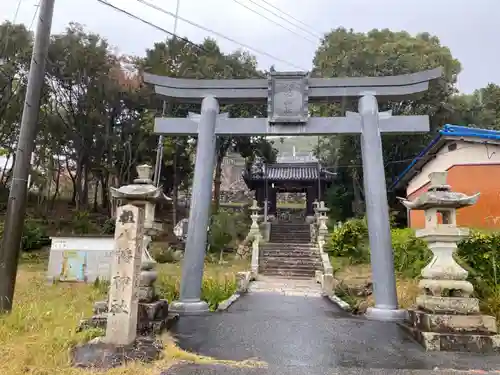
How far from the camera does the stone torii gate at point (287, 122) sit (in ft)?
26.5

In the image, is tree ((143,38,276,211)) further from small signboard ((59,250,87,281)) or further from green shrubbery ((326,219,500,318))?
small signboard ((59,250,87,281))

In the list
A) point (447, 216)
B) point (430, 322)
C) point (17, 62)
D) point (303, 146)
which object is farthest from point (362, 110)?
point (303, 146)

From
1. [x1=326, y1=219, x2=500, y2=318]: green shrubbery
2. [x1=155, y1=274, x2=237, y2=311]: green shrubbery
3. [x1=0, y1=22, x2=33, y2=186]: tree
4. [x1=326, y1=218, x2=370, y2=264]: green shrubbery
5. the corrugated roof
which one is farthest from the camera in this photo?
[x1=0, y1=22, x2=33, y2=186]: tree

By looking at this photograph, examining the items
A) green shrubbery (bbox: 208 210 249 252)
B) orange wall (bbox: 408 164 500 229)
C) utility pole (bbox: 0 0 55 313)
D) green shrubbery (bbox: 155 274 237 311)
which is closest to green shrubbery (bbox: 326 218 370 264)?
orange wall (bbox: 408 164 500 229)

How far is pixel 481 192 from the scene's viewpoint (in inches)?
528

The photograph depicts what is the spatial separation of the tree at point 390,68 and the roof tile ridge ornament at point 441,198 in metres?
14.5

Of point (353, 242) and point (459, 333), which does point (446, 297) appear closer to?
point (459, 333)

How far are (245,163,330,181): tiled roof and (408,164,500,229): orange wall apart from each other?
16140 mm

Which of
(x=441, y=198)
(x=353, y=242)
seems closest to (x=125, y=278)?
(x=441, y=198)

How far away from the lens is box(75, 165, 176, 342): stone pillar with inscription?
4785 mm

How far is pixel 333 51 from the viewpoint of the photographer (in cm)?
2484

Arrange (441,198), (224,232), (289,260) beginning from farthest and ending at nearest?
(224,232), (289,260), (441,198)

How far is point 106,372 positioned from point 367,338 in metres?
3.80

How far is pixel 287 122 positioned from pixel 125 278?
5.43 meters
